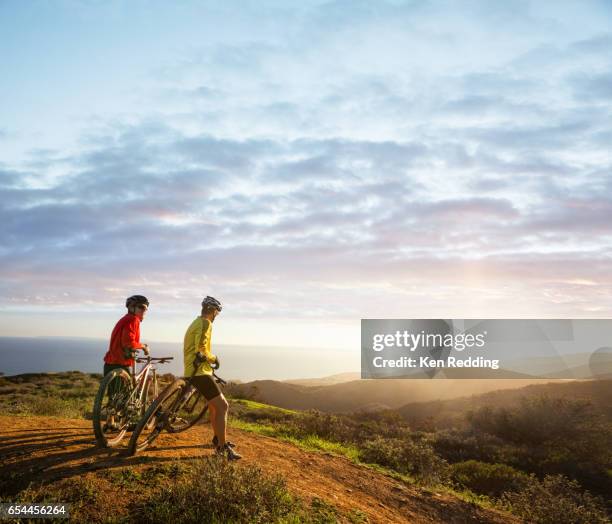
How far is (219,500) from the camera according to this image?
5.79 metres

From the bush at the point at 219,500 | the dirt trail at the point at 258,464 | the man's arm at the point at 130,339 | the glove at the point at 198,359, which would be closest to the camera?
the bush at the point at 219,500

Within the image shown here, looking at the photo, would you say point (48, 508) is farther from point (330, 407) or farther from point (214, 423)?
point (330, 407)

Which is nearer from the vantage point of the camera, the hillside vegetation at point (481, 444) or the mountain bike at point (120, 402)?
the mountain bike at point (120, 402)

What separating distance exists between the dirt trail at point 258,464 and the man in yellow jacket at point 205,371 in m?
0.55

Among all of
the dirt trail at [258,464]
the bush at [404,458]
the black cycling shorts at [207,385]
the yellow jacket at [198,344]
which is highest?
the yellow jacket at [198,344]

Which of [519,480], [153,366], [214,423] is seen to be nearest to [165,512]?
[214,423]

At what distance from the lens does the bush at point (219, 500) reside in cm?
561

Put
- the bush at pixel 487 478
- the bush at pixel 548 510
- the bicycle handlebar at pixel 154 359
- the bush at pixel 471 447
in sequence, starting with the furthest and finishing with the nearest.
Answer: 1. the bush at pixel 471 447
2. the bush at pixel 487 478
3. the bush at pixel 548 510
4. the bicycle handlebar at pixel 154 359

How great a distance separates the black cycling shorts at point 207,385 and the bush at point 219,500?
5.34 feet

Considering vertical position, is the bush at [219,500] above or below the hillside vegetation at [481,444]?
above

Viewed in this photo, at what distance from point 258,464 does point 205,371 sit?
186 cm

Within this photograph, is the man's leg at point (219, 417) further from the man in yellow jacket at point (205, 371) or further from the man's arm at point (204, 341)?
the man's arm at point (204, 341)

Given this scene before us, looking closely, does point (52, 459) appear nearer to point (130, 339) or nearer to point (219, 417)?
point (130, 339)

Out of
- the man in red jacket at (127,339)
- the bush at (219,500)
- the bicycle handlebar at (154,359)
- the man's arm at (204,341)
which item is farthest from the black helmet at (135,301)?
the bush at (219,500)
